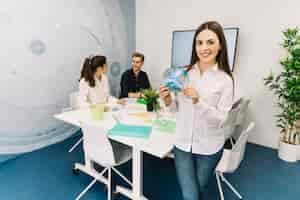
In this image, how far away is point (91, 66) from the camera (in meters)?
2.60

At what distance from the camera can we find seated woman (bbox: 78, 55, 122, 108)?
2.57 m

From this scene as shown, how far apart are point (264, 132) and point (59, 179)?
2698 mm

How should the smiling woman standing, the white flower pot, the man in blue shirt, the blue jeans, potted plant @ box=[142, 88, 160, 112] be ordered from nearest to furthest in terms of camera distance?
the smiling woman standing, the blue jeans, potted plant @ box=[142, 88, 160, 112], the white flower pot, the man in blue shirt

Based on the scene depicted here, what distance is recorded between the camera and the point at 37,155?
9.24 feet

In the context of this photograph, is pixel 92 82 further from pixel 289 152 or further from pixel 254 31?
pixel 289 152

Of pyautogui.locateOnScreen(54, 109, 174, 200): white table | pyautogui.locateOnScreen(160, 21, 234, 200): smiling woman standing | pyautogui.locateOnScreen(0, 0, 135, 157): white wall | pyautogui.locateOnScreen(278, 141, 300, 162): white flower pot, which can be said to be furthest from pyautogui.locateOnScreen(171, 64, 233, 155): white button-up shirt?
pyautogui.locateOnScreen(0, 0, 135, 157): white wall

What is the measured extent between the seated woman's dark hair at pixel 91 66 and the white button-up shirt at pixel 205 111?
57.8 inches

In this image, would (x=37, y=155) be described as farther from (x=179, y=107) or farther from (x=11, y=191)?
(x=179, y=107)

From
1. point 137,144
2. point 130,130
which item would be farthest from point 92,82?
point 137,144

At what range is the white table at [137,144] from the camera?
1559 mm

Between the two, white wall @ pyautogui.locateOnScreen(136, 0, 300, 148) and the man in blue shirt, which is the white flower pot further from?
the man in blue shirt

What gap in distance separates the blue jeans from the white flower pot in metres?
1.88

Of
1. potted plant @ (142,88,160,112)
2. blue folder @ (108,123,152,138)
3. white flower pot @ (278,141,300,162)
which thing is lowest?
white flower pot @ (278,141,300,162)

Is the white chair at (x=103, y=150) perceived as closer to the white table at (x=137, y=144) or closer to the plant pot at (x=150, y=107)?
the white table at (x=137, y=144)
